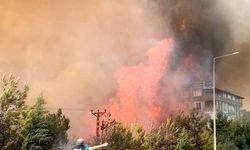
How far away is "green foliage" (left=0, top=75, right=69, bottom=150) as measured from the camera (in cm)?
3170

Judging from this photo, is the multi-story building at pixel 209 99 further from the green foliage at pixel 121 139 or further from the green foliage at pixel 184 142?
the green foliage at pixel 121 139

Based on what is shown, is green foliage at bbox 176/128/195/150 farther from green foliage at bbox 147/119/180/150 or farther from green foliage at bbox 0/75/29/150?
green foliage at bbox 0/75/29/150

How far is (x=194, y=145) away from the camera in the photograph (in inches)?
2232

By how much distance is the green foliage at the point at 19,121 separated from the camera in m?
31.7

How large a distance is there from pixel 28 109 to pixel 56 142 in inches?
358

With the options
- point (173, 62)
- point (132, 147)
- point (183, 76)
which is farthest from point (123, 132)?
point (183, 76)

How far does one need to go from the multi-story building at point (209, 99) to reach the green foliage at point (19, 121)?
5297cm

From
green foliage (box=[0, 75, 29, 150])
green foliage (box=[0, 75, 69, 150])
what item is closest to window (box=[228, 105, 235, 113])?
green foliage (box=[0, 75, 69, 150])

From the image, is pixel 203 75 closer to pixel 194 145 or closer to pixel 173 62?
pixel 173 62

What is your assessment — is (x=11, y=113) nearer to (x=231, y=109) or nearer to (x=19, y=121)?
(x=19, y=121)

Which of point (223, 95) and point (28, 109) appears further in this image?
point (223, 95)

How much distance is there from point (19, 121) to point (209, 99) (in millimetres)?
78181

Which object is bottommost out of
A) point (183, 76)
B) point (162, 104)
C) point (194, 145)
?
point (194, 145)

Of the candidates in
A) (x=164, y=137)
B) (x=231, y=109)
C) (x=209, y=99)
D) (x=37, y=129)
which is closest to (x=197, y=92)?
(x=209, y=99)
